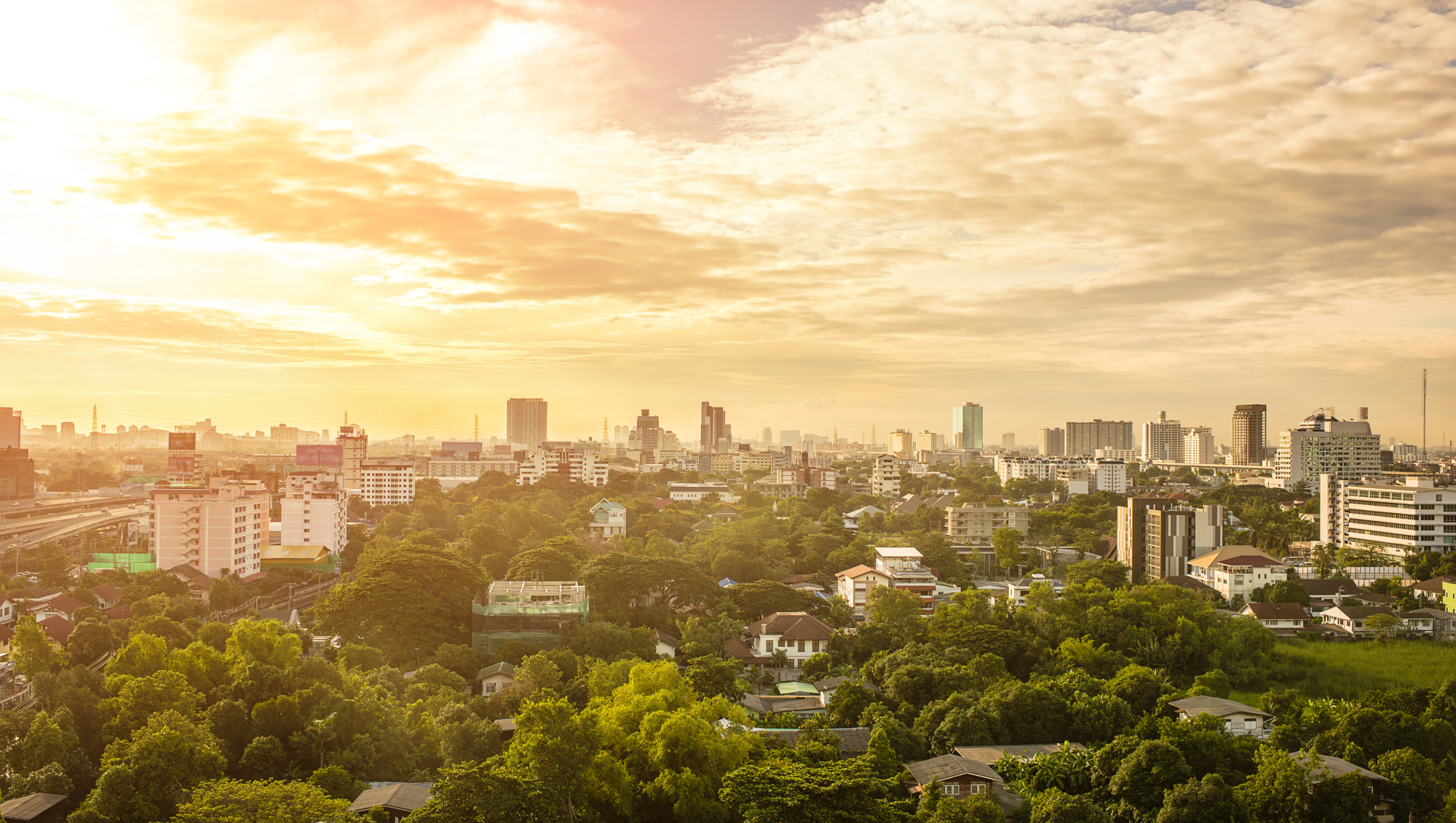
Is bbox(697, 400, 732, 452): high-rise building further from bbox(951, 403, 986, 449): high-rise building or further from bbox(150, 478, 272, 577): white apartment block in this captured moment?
bbox(150, 478, 272, 577): white apartment block

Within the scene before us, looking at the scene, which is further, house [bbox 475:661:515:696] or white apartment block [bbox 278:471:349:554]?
white apartment block [bbox 278:471:349:554]

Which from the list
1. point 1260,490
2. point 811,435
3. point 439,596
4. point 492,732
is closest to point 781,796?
point 492,732

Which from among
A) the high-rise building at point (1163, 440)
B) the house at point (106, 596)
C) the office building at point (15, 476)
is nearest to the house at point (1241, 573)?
the house at point (106, 596)

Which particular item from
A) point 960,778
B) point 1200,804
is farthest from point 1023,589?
point 1200,804

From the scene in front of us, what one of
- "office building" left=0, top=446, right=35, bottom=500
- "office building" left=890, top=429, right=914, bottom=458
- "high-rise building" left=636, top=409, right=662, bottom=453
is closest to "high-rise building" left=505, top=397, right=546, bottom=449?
"high-rise building" left=636, top=409, right=662, bottom=453

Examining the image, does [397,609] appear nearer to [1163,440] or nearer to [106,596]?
[106,596]

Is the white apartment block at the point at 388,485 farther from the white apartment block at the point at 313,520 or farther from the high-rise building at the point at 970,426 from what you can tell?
the high-rise building at the point at 970,426
